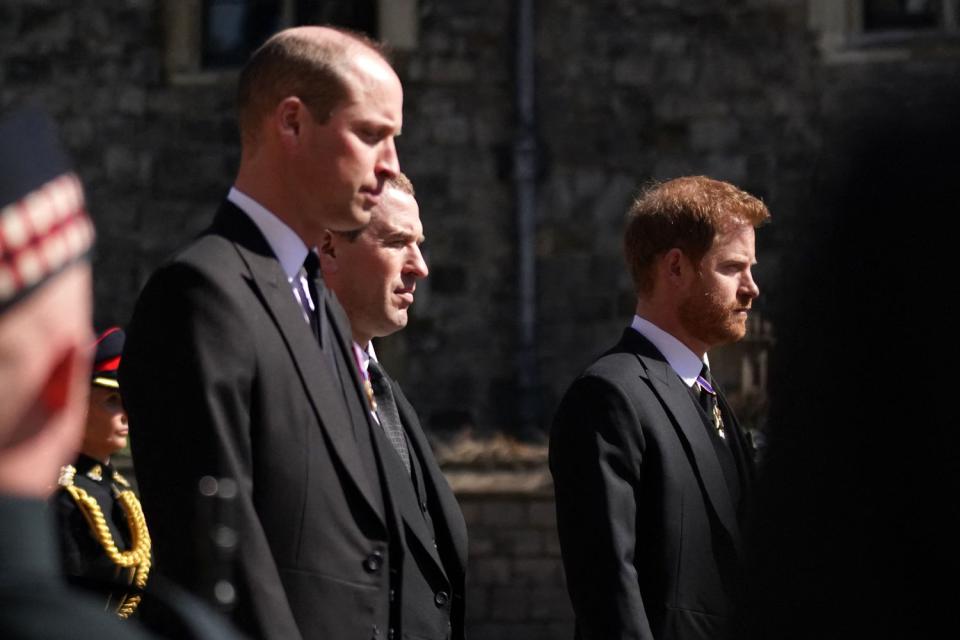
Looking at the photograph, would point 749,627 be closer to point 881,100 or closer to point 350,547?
point 881,100

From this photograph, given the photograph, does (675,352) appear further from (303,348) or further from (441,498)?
(303,348)

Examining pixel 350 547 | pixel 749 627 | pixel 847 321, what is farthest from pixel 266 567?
pixel 847 321

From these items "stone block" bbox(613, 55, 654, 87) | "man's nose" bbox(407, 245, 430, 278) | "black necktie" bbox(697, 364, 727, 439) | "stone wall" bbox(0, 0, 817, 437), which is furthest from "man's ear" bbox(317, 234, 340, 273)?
"stone block" bbox(613, 55, 654, 87)

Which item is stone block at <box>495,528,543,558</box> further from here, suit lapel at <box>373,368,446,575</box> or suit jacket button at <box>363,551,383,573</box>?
suit jacket button at <box>363,551,383,573</box>

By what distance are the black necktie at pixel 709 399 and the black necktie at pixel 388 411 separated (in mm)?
728

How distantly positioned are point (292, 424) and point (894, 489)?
1492 mm

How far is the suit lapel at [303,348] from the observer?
294 cm

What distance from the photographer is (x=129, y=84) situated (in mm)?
13859

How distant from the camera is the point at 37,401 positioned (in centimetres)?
141

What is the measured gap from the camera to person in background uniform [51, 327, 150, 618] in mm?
4281

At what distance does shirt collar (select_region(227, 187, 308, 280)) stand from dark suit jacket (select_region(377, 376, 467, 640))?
34 cm

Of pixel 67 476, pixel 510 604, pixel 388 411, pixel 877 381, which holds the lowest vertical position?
pixel 510 604

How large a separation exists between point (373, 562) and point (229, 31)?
1144 centimetres

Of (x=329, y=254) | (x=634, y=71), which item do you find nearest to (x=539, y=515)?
(x=634, y=71)
